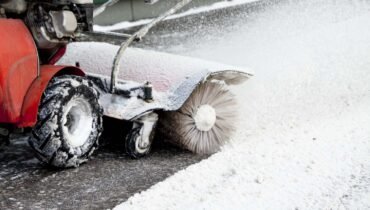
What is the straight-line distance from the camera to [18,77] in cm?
378

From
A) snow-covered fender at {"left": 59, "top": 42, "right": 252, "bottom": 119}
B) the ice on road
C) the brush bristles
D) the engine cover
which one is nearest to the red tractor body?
the engine cover

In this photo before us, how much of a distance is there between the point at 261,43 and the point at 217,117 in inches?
168

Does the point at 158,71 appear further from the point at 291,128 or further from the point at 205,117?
the point at 291,128

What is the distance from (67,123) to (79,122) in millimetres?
87

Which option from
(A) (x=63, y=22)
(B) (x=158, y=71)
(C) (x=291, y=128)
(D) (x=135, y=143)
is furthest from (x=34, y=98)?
(C) (x=291, y=128)

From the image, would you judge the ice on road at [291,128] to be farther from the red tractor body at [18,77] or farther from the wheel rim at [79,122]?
the red tractor body at [18,77]

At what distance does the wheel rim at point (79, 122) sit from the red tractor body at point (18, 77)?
0.34m

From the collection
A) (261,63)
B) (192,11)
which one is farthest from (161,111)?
(192,11)

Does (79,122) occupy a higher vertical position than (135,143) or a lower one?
higher

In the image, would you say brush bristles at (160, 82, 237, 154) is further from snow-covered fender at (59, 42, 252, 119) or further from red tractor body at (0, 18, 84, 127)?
red tractor body at (0, 18, 84, 127)

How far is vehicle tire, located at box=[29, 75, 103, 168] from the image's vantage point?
13.1ft

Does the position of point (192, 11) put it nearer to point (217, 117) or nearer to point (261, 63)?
point (261, 63)

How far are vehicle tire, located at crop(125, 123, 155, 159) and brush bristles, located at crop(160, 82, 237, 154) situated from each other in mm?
207

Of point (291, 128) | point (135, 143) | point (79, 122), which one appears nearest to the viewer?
point (79, 122)
